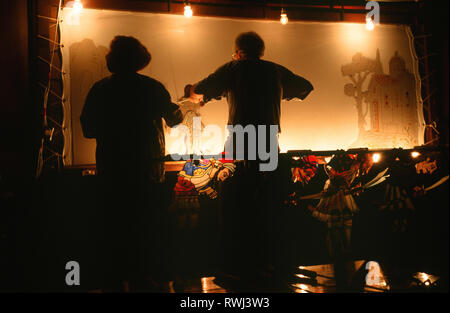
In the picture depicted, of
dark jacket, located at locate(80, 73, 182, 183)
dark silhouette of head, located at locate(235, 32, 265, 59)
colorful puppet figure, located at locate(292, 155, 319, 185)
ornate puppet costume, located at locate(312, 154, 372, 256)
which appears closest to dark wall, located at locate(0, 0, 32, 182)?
dark jacket, located at locate(80, 73, 182, 183)

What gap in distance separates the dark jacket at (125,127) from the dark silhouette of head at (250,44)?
0.99m

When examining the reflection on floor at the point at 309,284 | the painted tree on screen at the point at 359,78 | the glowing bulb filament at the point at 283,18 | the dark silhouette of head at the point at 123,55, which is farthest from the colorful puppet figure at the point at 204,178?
the painted tree on screen at the point at 359,78

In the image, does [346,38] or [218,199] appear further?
[346,38]

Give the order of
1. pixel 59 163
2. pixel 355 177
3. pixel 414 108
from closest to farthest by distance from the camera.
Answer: pixel 355 177, pixel 59 163, pixel 414 108

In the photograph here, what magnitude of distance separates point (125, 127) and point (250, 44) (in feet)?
4.67

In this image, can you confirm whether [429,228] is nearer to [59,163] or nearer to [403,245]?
[403,245]

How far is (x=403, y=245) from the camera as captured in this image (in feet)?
12.3

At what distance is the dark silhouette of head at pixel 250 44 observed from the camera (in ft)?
11.3

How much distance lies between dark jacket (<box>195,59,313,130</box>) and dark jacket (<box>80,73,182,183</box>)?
0.65m

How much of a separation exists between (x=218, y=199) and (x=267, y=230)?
56 centimetres

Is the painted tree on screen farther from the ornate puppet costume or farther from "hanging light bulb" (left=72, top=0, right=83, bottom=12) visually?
"hanging light bulb" (left=72, top=0, right=83, bottom=12)

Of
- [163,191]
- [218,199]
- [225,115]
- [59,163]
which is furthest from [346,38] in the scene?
[59,163]

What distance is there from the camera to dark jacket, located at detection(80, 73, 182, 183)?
3078mm
